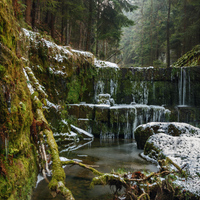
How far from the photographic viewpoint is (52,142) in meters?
3.32

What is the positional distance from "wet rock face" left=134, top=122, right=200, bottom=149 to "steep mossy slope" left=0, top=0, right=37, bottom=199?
530 cm

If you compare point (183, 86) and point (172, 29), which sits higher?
point (172, 29)

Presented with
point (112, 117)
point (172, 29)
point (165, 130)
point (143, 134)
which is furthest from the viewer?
point (172, 29)

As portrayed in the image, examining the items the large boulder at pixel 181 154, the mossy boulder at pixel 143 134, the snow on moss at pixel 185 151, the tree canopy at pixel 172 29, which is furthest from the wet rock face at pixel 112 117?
the tree canopy at pixel 172 29

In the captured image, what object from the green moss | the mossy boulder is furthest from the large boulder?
the green moss

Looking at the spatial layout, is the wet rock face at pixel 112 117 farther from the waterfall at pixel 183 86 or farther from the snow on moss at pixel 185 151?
the snow on moss at pixel 185 151

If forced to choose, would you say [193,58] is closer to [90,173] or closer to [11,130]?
[90,173]

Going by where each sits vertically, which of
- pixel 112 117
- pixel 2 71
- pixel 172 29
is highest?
pixel 172 29

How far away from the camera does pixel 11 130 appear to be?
2305 millimetres

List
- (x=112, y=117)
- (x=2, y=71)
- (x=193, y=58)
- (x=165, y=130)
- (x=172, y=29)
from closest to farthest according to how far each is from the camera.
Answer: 1. (x=2, y=71)
2. (x=165, y=130)
3. (x=112, y=117)
4. (x=193, y=58)
5. (x=172, y=29)

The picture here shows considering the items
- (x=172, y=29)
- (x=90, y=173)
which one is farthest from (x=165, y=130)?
(x=172, y=29)

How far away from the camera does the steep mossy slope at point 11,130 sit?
2.10 m

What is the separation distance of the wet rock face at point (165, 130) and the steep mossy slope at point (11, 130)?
530 centimetres

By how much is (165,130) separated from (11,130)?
6.32 metres
